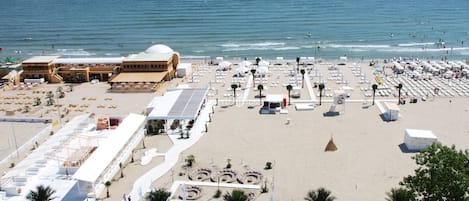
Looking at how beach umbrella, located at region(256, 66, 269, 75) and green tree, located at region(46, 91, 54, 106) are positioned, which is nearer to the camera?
green tree, located at region(46, 91, 54, 106)

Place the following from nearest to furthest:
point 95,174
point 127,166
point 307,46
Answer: point 95,174, point 127,166, point 307,46

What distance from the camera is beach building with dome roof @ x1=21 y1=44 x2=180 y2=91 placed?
5391cm

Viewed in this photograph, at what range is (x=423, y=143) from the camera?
3303cm

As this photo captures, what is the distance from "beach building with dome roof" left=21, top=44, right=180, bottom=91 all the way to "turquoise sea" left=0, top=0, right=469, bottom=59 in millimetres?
17768

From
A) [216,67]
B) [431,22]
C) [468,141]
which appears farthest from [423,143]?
[431,22]

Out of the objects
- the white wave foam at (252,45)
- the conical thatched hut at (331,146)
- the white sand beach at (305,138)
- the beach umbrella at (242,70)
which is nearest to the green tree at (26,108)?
the white sand beach at (305,138)

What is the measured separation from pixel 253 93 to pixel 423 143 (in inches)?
767

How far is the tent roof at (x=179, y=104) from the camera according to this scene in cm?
3875

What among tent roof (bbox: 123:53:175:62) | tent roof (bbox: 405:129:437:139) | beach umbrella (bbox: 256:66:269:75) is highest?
tent roof (bbox: 123:53:175:62)

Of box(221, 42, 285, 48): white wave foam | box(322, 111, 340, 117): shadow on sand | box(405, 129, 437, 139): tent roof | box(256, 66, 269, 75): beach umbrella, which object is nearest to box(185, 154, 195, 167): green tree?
box(322, 111, 340, 117): shadow on sand

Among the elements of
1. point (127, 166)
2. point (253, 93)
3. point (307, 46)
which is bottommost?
point (127, 166)

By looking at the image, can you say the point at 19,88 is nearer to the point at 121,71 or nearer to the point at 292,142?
the point at 121,71

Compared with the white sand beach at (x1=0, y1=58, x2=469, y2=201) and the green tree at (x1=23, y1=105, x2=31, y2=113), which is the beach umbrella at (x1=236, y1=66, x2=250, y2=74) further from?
the green tree at (x1=23, y1=105, x2=31, y2=113)

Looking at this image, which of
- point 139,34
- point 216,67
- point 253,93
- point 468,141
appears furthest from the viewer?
point 139,34
